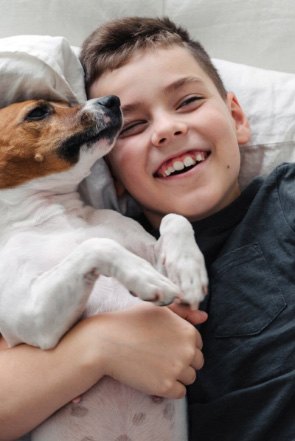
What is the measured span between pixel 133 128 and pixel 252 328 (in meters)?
0.56

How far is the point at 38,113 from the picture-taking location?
1.30m

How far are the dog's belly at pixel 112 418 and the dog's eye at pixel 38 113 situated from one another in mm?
582

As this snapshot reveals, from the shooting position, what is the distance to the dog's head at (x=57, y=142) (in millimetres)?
1247

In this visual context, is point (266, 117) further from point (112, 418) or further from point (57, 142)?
point (112, 418)

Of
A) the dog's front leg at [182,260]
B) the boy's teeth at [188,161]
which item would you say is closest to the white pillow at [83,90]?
the boy's teeth at [188,161]

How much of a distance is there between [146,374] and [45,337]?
0.20 m

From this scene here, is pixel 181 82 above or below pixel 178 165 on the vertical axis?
above

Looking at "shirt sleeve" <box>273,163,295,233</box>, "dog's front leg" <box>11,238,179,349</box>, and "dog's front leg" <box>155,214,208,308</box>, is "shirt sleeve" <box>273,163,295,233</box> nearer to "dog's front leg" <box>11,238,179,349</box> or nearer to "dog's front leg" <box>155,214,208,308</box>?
"dog's front leg" <box>155,214,208,308</box>

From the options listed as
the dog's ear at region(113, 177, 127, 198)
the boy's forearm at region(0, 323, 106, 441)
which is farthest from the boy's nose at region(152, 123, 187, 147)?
the boy's forearm at region(0, 323, 106, 441)

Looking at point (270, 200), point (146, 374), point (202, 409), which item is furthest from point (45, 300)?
point (270, 200)

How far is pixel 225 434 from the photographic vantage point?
1.22m

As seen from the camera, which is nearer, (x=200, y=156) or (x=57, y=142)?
(x=57, y=142)

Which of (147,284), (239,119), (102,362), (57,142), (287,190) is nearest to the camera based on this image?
(147,284)

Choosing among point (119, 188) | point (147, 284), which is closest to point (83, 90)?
point (119, 188)
